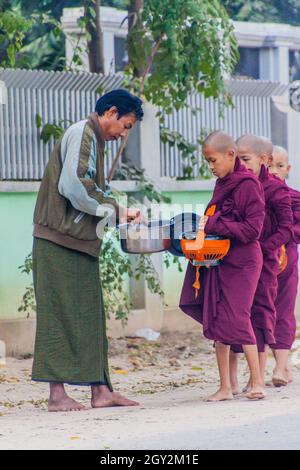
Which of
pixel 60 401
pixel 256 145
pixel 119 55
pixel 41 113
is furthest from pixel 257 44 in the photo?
pixel 60 401

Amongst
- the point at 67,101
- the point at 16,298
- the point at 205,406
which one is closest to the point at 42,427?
the point at 205,406

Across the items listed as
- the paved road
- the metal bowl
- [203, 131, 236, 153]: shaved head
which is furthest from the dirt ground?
[203, 131, 236, 153]: shaved head

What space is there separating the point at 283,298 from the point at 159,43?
9.81ft

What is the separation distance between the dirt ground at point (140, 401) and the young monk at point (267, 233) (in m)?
0.42

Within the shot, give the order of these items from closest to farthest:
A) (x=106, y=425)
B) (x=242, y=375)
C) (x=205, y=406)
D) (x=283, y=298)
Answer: (x=106, y=425), (x=205, y=406), (x=283, y=298), (x=242, y=375)

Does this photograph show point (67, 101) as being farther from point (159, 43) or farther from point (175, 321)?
point (175, 321)

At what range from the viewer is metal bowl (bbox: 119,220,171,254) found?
7234 mm

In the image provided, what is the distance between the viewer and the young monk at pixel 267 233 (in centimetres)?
779

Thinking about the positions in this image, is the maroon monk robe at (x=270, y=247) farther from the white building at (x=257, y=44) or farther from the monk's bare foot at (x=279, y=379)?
the white building at (x=257, y=44)

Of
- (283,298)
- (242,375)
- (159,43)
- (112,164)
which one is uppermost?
(159,43)

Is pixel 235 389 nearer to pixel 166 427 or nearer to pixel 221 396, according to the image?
pixel 221 396

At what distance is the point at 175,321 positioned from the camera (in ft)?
37.4

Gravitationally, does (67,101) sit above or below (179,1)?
below

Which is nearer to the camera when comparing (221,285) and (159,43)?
(221,285)
